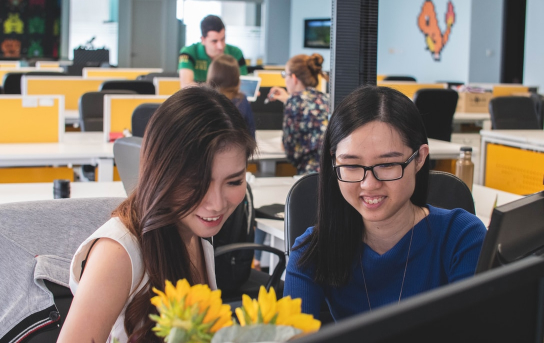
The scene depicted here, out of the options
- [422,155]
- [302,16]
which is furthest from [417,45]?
[422,155]

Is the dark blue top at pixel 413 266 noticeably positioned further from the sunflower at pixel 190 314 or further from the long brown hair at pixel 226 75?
the long brown hair at pixel 226 75

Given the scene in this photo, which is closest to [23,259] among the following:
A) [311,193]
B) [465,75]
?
[311,193]

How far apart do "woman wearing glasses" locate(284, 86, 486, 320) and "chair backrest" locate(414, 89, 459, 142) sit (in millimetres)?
3803

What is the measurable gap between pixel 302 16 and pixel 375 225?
12.9 metres

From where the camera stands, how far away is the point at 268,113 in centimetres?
Answer: 521

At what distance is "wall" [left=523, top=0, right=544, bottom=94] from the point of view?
8.41 metres

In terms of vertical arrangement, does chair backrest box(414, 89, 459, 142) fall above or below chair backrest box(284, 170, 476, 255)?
above

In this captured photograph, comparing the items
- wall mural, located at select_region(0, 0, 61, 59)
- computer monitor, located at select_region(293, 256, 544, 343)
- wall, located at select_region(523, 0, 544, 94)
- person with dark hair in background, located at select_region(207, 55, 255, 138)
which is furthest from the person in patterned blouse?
wall mural, located at select_region(0, 0, 61, 59)

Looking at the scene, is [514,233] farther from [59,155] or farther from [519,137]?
[519,137]

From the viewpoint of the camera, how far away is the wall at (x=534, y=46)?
8414 mm

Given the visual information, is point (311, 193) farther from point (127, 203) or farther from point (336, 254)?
point (127, 203)

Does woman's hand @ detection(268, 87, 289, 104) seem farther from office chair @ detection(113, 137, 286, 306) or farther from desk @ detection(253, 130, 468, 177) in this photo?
office chair @ detection(113, 137, 286, 306)

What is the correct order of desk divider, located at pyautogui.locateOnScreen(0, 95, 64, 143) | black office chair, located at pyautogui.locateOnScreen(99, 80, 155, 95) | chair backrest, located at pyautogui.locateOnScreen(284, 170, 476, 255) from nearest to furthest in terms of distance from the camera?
chair backrest, located at pyautogui.locateOnScreen(284, 170, 476, 255)
desk divider, located at pyautogui.locateOnScreen(0, 95, 64, 143)
black office chair, located at pyautogui.locateOnScreen(99, 80, 155, 95)

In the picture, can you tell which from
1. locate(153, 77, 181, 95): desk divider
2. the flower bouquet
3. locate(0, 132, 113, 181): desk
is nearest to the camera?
the flower bouquet
